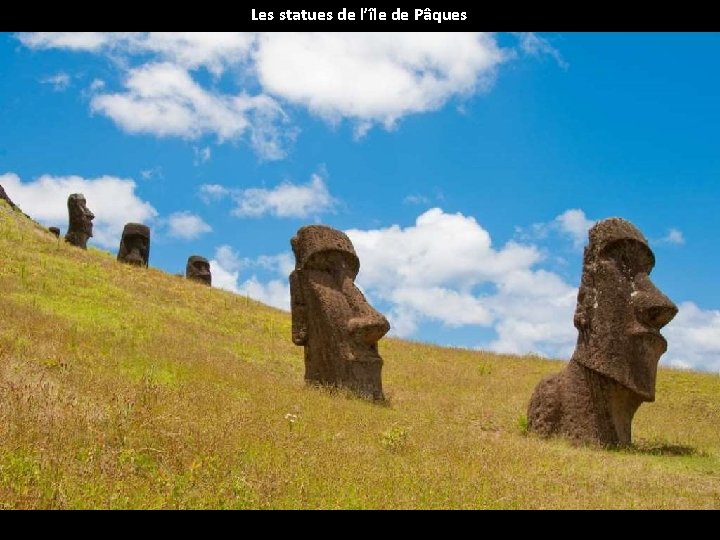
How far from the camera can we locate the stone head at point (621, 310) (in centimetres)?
1371

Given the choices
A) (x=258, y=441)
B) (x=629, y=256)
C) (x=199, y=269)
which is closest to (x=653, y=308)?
(x=629, y=256)

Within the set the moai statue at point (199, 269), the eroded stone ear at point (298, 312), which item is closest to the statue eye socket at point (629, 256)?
the eroded stone ear at point (298, 312)

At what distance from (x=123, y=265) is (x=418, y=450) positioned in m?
27.5

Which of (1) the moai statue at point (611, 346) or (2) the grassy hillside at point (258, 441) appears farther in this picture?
(1) the moai statue at point (611, 346)

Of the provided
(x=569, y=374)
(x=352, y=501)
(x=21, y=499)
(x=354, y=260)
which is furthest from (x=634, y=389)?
(x=21, y=499)

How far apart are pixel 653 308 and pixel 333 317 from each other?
654 centimetres

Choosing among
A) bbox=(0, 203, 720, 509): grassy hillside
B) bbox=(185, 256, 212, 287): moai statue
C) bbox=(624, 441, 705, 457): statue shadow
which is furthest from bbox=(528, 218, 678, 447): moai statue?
bbox=(185, 256, 212, 287): moai statue

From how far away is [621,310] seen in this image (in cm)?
1387

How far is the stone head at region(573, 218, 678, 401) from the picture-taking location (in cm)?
1371

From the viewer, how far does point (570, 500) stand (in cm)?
815

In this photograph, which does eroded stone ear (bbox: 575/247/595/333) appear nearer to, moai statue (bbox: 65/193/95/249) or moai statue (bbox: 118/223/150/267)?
moai statue (bbox: 118/223/150/267)

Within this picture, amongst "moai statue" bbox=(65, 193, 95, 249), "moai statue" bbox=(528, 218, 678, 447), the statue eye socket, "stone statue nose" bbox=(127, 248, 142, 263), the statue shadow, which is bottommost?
the statue shadow

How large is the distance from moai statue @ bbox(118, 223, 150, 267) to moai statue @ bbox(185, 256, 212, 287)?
4603 millimetres

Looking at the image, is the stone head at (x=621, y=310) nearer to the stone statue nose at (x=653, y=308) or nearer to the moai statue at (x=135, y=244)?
the stone statue nose at (x=653, y=308)
